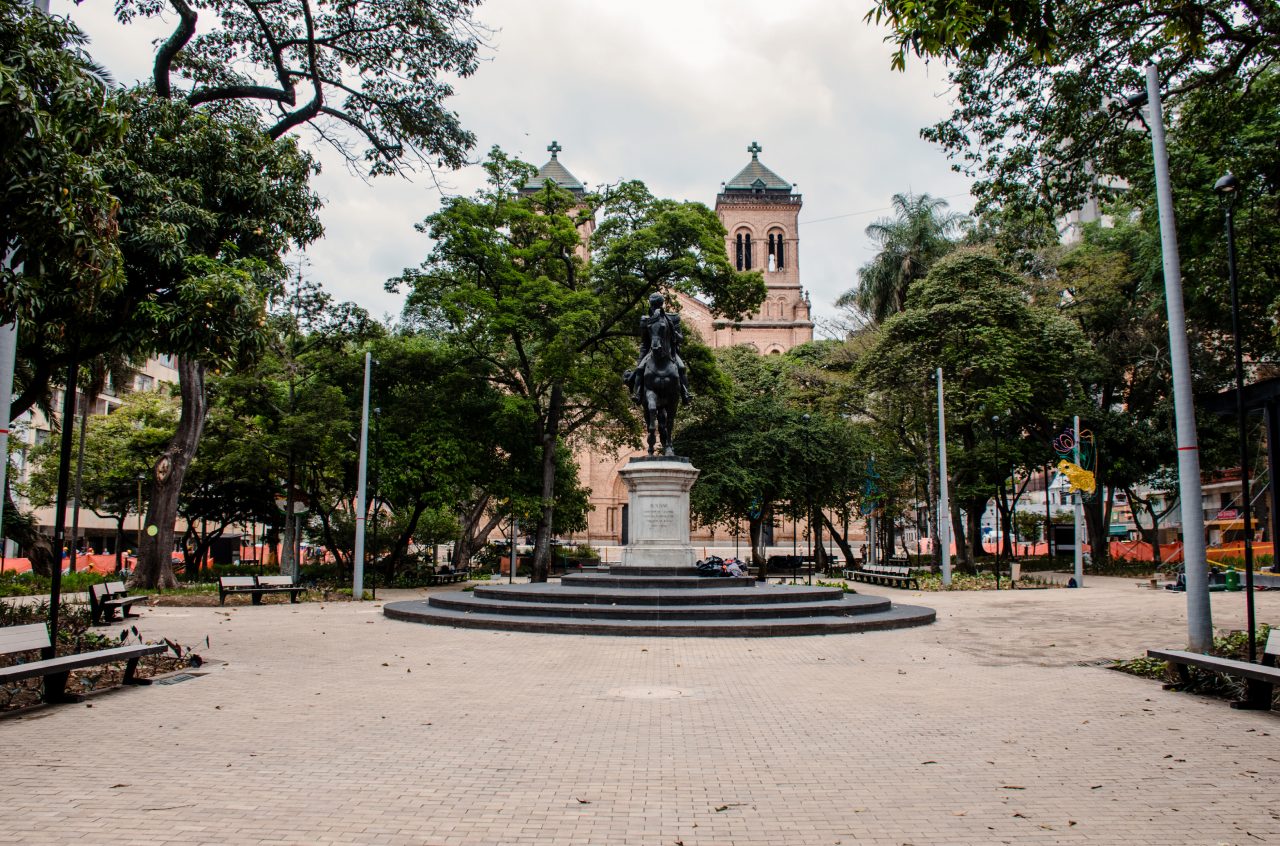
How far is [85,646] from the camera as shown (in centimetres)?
883

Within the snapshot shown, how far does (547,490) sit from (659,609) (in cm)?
1338

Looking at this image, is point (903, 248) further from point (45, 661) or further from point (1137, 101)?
point (45, 661)

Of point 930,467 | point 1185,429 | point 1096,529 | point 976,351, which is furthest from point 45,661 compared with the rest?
point 1096,529

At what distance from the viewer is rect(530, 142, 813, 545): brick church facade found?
57625 millimetres

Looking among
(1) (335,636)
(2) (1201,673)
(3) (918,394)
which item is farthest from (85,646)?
(3) (918,394)

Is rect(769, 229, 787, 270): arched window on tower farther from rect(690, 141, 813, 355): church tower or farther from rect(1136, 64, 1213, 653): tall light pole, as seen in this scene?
rect(1136, 64, 1213, 653): tall light pole

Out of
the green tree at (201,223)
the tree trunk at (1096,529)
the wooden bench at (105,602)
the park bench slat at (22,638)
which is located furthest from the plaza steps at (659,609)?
the tree trunk at (1096,529)

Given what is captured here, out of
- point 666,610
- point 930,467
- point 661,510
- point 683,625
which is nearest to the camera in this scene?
point 683,625

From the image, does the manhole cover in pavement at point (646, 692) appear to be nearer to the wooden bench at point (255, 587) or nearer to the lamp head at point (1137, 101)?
the lamp head at point (1137, 101)

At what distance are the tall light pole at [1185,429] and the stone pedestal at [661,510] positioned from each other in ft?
27.6

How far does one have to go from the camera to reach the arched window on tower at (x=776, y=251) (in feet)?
207

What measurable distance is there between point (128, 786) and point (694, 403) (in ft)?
94.3

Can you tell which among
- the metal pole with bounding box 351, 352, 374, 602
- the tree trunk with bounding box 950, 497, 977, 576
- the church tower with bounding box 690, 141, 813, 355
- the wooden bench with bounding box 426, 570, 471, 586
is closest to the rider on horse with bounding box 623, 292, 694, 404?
the metal pole with bounding box 351, 352, 374, 602

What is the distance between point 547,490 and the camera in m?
25.7
